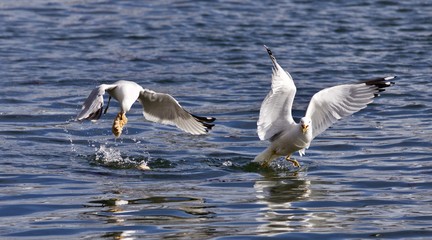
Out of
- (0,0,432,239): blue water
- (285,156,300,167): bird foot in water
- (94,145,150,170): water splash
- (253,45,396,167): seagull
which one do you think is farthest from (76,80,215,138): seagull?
(285,156,300,167): bird foot in water

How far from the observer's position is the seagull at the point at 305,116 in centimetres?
1016

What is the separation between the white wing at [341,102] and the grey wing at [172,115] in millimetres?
1165

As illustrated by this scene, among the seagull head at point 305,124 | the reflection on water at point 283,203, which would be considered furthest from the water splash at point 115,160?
the seagull head at point 305,124

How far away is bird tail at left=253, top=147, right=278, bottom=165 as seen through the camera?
33.8 ft

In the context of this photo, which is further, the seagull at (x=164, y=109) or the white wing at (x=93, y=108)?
the seagull at (x=164, y=109)

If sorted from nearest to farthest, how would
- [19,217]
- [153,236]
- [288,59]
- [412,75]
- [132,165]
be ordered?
1. [153,236]
2. [19,217]
3. [132,165]
4. [412,75]
5. [288,59]

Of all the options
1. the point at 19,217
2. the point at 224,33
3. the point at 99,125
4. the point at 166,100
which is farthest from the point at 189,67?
the point at 19,217

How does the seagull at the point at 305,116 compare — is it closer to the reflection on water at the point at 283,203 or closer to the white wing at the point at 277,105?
the white wing at the point at 277,105

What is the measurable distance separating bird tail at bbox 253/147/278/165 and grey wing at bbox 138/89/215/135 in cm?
79

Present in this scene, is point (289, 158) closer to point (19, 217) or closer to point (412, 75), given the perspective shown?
point (19, 217)

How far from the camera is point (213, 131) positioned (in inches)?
476

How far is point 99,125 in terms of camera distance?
1229 cm

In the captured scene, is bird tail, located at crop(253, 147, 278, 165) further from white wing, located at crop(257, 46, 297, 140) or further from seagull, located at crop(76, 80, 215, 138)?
seagull, located at crop(76, 80, 215, 138)

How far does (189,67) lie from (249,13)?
503cm
